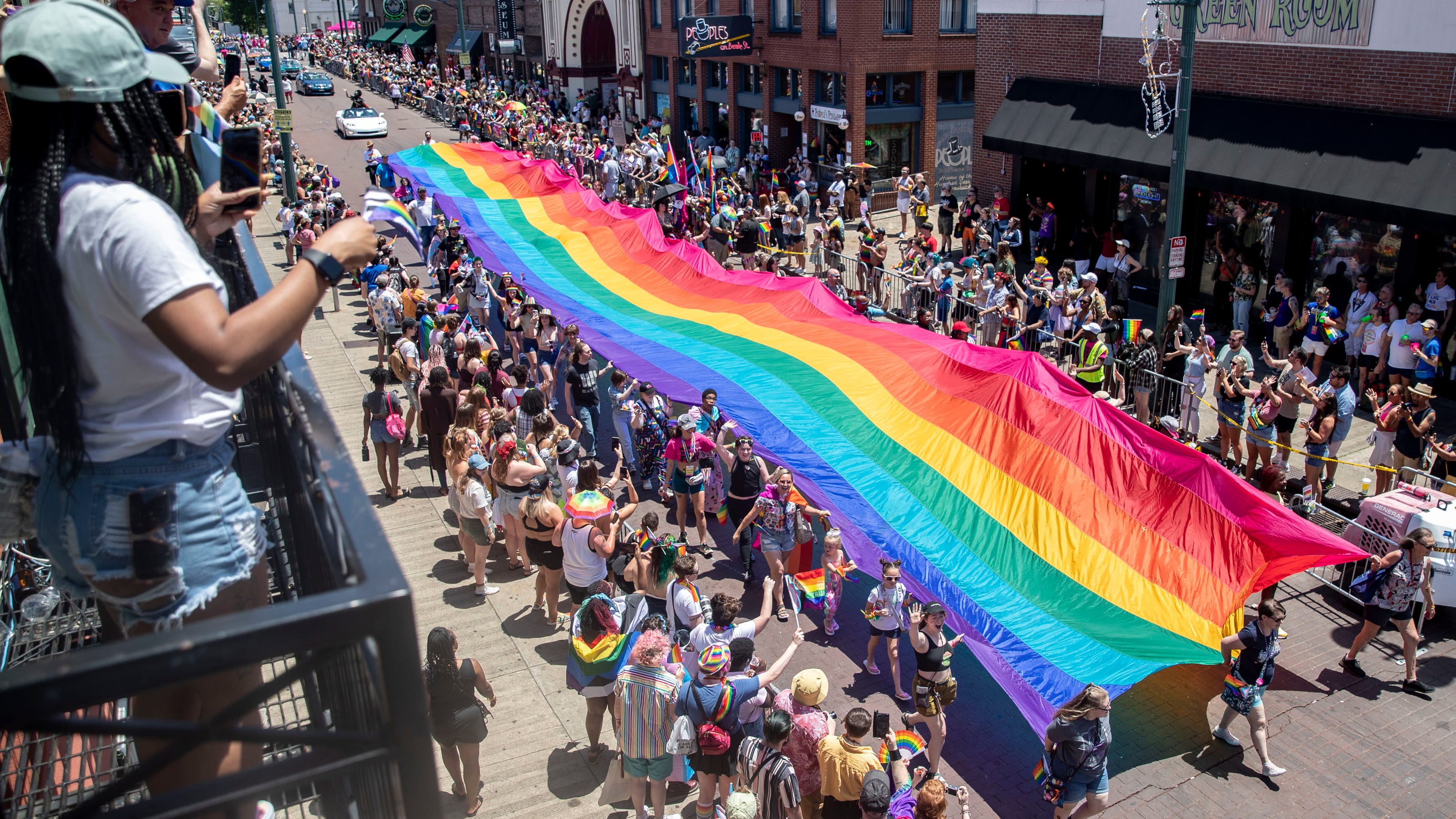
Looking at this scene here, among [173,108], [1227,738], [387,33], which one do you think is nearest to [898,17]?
[1227,738]

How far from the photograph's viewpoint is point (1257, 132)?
18703 mm

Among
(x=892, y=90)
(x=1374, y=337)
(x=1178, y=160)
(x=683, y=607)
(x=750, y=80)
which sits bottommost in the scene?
(x=683, y=607)

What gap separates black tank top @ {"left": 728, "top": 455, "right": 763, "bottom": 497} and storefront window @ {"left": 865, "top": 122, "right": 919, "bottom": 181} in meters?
22.7

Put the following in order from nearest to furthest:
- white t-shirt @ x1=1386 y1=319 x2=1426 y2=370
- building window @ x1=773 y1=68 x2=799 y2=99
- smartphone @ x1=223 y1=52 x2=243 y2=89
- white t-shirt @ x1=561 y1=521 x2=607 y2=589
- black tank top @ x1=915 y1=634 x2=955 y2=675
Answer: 1. smartphone @ x1=223 y1=52 x2=243 y2=89
2. black tank top @ x1=915 y1=634 x2=955 y2=675
3. white t-shirt @ x1=561 y1=521 x2=607 y2=589
4. white t-shirt @ x1=1386 y1=319 x2=1426 y2=370
5. building window @ x1=773 y1=68 x2=799 y2=99

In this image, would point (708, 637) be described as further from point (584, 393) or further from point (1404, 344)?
point (1404, 344)

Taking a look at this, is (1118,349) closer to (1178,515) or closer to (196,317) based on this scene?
(1178,515)

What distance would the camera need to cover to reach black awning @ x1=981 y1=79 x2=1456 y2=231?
15844 millimetres

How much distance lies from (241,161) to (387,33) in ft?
293

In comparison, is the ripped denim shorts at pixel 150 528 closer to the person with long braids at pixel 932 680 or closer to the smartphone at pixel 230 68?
the smartphone at pixel 230 68

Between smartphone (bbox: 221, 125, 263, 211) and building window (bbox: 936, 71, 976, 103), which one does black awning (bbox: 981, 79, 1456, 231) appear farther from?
smartphone (bbox: 221, 125, 263, 211)

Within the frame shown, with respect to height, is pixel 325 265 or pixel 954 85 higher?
pixel 954 85

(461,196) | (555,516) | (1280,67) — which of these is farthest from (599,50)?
(555,516)

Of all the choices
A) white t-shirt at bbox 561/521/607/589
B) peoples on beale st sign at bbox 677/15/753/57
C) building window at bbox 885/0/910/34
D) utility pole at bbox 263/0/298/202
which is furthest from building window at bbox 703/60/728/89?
white t-shirt at bbox 561/521/607/589

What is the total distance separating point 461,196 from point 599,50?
26490mm
